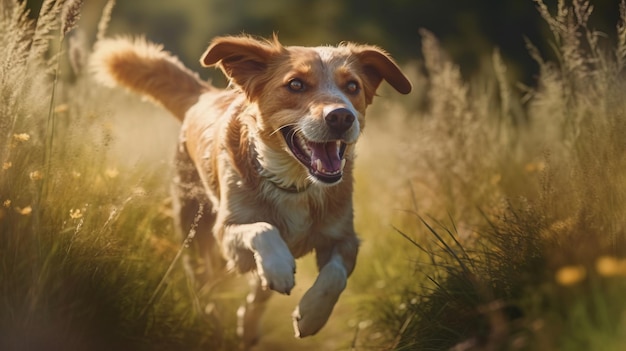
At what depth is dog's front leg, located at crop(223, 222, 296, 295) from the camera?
12.9ft

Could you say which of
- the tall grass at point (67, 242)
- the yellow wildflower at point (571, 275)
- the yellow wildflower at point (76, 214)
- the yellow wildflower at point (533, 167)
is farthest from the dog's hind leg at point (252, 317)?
the yellow wildflower at point (571, 275)

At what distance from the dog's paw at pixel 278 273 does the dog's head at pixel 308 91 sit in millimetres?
581

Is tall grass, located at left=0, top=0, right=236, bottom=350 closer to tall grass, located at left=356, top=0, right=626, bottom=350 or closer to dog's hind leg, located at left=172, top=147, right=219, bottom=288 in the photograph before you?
dog's hind leg, located at left=172, top=147, right=219, bottom=288

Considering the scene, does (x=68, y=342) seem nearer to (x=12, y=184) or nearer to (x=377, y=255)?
(x=12, y=184)

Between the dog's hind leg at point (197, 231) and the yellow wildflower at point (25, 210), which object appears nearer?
the yellow wildflower at point (25, 210)

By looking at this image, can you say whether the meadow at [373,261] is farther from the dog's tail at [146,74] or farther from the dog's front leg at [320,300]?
the dog's front leg at [320,300]

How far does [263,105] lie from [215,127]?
63 cm

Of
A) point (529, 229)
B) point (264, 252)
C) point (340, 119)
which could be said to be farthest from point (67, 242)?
point (529, 229)

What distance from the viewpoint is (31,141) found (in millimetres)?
4117

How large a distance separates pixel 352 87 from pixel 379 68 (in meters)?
0.45

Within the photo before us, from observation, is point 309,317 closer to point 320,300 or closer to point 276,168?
point 320,300

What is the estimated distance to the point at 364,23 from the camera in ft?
60.0

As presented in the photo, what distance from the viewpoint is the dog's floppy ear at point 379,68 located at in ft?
16.1

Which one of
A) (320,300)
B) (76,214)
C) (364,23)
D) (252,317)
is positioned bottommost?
(252,317)
